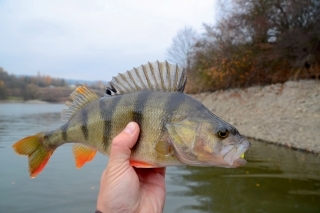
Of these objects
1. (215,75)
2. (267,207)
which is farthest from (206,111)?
(215,75)

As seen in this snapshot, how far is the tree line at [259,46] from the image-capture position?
63.7ft

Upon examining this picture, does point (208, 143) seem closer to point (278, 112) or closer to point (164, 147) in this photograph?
point (164, 147)

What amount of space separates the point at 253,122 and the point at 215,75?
10019mm

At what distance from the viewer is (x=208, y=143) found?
1990 mm

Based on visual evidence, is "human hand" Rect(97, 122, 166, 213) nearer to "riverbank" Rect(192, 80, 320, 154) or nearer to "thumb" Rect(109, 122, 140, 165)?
"thumb" Rect(109, 122, 140, 165)

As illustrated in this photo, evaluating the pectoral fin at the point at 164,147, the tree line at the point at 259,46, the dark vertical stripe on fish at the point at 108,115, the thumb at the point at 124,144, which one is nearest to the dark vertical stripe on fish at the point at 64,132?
the dark vertical stripe on fish at the point at 108,115

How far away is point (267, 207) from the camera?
6.09 m

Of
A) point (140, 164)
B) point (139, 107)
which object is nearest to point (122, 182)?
point (140, 164)

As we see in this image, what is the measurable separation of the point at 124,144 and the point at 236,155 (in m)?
0.87

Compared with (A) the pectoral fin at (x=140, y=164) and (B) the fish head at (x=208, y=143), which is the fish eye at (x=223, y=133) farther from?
(A) the pectoral fin at (x=140, y=164)

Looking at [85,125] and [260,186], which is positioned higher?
[85,125]

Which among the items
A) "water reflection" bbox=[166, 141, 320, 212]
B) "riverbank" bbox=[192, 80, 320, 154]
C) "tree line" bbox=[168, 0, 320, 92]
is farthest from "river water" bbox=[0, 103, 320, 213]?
"tree line" bbox=[168, 0, 320, 92]

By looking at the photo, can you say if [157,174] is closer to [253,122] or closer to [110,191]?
[110,191]

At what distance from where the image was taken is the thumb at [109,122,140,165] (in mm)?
2150
